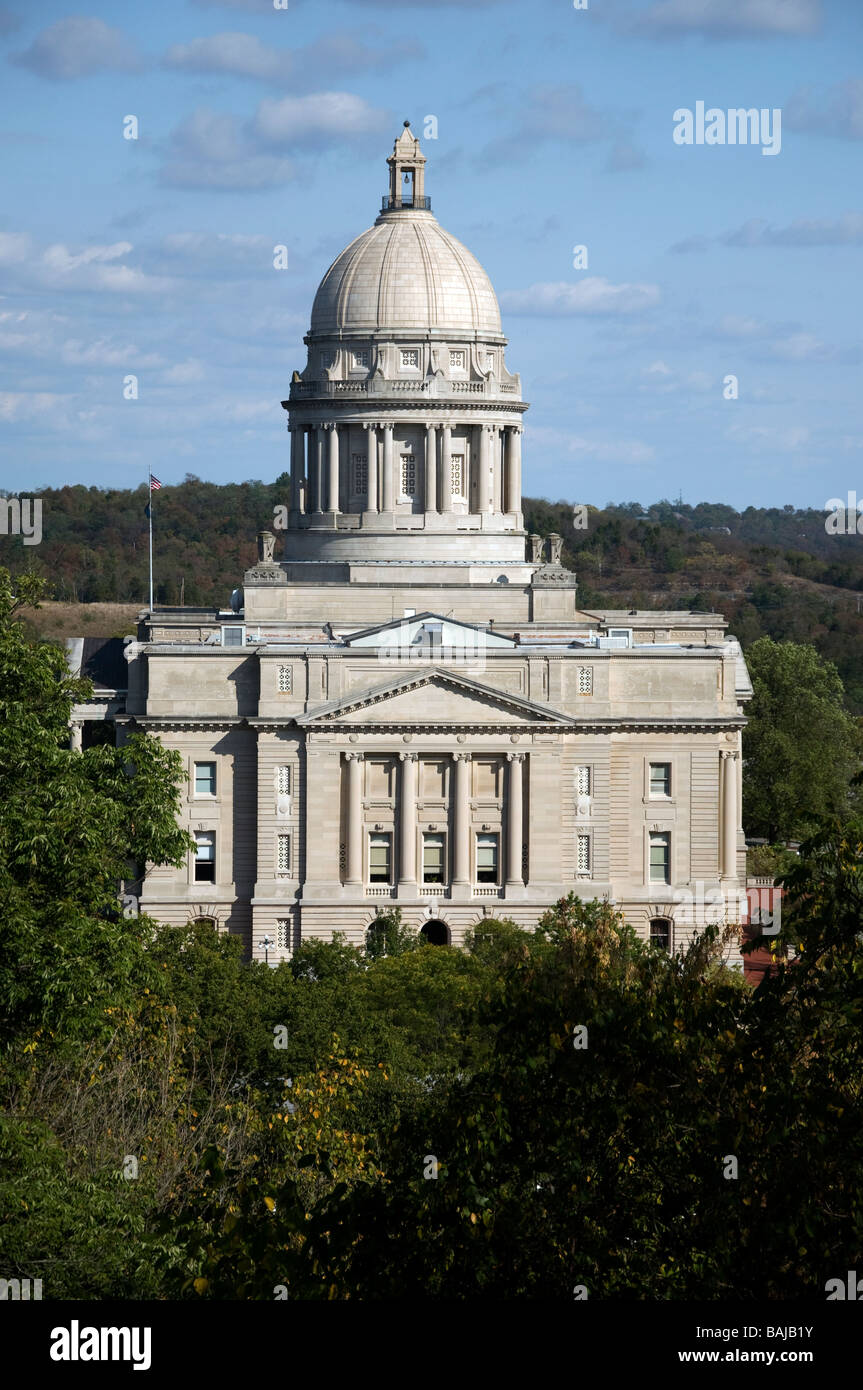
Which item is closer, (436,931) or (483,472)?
(436,931)

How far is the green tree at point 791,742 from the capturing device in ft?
362

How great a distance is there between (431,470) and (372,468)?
2365 millimetres

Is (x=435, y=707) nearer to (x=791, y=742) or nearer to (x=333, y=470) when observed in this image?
(x=333, y=470)

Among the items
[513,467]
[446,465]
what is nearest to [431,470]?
[446,465]

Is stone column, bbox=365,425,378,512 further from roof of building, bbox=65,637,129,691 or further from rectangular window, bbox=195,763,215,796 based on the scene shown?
rectangular window, bbox=195,763,215,796

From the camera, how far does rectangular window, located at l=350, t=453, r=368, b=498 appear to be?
99.7 meters

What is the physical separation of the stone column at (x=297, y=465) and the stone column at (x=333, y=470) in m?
1.82

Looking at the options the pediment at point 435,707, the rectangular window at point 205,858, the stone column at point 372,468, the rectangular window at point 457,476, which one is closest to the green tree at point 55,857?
the pediment at point 435,707

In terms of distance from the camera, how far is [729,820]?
281ft

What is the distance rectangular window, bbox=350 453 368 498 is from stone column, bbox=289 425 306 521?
7.78ft

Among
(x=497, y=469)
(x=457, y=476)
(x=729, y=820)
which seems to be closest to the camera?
(x=729, y=820)
